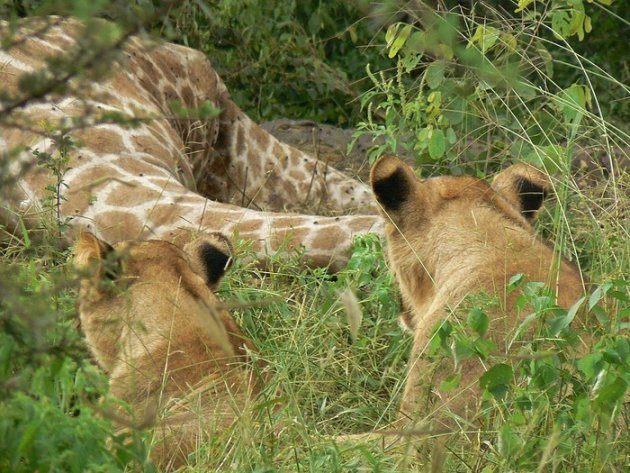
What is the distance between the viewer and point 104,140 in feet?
23.1

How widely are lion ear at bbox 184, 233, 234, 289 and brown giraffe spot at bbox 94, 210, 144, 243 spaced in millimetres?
1596

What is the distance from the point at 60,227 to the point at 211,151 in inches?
125

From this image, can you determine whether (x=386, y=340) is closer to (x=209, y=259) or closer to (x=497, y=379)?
(x=209, y=259)

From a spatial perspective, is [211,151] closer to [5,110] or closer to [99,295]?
[99,295]

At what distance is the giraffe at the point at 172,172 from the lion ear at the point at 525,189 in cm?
126

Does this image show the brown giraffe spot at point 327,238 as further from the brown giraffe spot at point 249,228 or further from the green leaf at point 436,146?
the green leaf at point 436,146

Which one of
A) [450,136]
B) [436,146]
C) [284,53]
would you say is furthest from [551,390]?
[284,53]

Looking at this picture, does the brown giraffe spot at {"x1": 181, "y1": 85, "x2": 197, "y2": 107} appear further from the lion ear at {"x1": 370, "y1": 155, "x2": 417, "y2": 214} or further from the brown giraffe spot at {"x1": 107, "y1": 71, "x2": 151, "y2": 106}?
the lion ear at {"x1": 370, "y1": 155, "x2": 417, "y2": 214}

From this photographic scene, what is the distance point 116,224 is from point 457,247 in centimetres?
227

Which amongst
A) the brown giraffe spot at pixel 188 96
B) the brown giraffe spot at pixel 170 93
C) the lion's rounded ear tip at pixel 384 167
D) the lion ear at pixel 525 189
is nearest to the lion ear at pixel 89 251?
the lion's rounded ear tip at pixel 384 167

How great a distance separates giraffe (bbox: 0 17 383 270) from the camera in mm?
6324

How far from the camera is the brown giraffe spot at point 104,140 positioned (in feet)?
22.9

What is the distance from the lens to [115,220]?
6.48 m

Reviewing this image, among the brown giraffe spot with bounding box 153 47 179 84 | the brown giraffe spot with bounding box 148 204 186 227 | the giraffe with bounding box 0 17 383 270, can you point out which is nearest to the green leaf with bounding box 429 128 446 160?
the giraffe with bounding box 0 17 383 270
